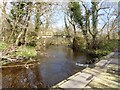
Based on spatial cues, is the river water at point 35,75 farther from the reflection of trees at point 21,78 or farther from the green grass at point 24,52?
the green grass at point 24,52

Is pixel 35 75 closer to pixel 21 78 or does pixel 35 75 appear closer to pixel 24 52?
pixel 21 78

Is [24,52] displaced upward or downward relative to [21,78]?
upward

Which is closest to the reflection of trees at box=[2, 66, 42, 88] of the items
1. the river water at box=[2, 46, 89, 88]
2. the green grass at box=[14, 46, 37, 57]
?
the river water at box=[2, 46, 89, 88]

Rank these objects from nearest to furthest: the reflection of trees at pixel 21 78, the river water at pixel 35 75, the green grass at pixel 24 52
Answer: the reflection of trees at pixel 21 78 → the river water at pixel 35 75 → the green grass at pixel 24 52

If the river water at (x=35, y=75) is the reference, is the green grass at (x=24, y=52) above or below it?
above

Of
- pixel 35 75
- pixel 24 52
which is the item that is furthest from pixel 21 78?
pixel 24 52

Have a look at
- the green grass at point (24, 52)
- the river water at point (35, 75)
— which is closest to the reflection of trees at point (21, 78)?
the river water at point (35, 75)

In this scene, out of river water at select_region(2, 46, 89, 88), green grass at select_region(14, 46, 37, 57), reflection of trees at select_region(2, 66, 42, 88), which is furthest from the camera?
green grass at select_region(14, 46, 37, 57)

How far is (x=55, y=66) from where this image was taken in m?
9.55

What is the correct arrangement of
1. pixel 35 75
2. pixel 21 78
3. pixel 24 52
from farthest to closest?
pixel 24 52
pixel 35 75
pixel 21 78

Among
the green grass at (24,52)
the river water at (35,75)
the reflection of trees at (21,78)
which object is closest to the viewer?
the reflection of trees at (21,78)

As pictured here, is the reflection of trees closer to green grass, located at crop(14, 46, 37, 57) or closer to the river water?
the river water

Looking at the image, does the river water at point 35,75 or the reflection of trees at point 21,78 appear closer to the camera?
the reflection of trees at point 21,78

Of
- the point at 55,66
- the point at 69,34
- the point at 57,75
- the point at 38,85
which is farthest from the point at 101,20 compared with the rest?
the point at 38,85
